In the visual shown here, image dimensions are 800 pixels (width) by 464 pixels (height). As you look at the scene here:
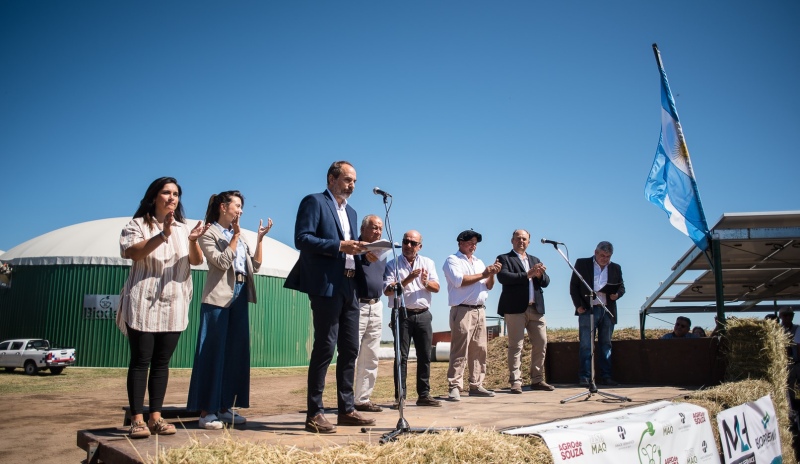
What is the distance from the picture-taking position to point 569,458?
3.60 m

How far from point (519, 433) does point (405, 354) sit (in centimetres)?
240

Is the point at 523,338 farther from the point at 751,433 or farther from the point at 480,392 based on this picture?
the point at 751,433

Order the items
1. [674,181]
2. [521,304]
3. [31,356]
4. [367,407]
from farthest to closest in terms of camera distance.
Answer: [31,356] → [674,181] → [521,304] → [367,407]

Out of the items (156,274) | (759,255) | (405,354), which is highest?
(759,255)

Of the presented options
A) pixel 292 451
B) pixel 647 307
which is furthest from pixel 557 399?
pixel 647 307

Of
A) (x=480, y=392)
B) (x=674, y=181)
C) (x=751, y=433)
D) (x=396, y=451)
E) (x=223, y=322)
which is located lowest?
(x=751, y=433)

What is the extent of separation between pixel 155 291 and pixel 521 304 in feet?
15.9

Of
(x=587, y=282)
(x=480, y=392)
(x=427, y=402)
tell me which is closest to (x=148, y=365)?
(x=427, y=402)

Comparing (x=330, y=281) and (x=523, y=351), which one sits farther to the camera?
→ (x=523, y=351)

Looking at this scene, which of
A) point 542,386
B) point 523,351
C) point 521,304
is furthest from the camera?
point 523,351

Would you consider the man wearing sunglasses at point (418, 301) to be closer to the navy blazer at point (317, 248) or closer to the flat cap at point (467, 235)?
the flat cap at point (467, 235)

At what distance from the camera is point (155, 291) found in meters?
3.95

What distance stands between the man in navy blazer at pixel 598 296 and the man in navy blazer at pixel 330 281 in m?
4.34

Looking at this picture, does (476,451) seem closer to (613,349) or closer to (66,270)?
(613,349)
